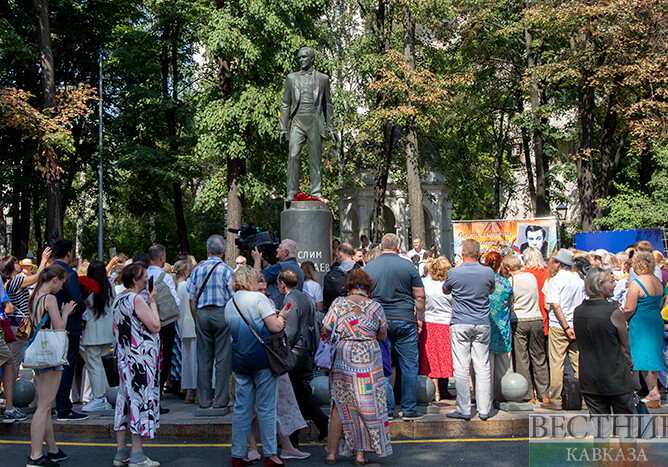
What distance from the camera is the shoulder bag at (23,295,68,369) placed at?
252 inches

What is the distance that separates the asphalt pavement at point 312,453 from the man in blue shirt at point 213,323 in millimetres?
747

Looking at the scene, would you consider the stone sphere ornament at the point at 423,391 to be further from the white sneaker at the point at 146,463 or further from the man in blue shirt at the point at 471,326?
the white sneaker at the point at 146,463

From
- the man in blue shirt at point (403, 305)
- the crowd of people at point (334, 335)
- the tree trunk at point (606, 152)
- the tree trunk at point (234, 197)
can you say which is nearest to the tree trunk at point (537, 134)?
the tree trunk at point (606, 152)

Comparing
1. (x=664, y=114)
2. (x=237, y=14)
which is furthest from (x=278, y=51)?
(x=664, y=114)

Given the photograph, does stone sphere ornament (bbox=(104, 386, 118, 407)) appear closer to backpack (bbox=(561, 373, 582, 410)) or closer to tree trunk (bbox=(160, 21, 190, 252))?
backpack (bbox=(561, 373, 582, 410))

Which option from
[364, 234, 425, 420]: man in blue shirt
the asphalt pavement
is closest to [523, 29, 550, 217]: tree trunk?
[364, 234, 425, 420]: man in blue shirt

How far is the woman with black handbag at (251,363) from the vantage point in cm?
615

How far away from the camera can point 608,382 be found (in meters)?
5.73

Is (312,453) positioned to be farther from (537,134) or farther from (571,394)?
(537,134)

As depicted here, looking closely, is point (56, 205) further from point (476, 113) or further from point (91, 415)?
point (476, 113)

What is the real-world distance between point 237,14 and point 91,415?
1916 centimetres

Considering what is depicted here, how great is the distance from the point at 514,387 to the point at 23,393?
19.9 ft

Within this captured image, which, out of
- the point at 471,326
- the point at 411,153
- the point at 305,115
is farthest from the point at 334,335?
the point at 411,153

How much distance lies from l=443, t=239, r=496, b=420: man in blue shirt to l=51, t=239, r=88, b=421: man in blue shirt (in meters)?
4.40
